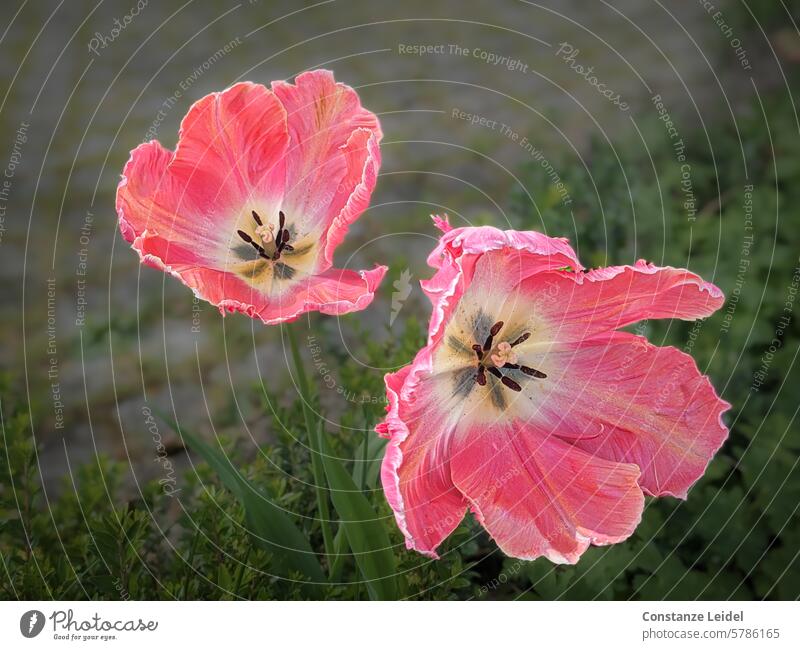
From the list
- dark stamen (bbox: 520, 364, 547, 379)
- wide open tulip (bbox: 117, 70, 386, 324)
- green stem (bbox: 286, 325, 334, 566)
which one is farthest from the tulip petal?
dark stamen (bbox: 520, 364, 547, 379)

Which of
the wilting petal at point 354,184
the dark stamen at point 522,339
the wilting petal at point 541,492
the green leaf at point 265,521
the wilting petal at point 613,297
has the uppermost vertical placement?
the wilting petal at point 354,184

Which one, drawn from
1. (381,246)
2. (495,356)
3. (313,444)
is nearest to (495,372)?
(495,356)

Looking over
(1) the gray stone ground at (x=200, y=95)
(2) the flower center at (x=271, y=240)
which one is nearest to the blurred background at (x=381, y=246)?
(1) the gray stone ground at (x=200, y=95)

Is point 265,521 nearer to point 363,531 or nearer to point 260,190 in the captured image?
point 363,531

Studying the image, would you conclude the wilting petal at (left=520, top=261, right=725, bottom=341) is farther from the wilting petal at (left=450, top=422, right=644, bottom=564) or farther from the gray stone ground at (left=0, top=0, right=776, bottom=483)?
the gray stone ground at (left=0, top=0, right=776, bottom=483)

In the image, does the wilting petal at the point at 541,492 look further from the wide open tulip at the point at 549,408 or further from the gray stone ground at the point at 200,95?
the gray stone ground at the point at 200,95
